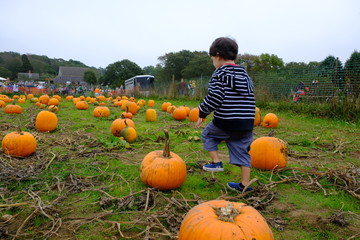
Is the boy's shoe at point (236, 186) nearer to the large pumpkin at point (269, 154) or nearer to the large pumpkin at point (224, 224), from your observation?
the large pumpkin at point (269, 154)

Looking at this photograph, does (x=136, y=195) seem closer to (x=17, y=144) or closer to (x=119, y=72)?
(x=17, y=144)

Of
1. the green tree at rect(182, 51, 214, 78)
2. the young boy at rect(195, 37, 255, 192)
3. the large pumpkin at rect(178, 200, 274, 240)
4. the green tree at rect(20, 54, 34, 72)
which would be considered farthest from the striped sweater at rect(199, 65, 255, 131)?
the green tree at rect(20, 54, 34, 72)

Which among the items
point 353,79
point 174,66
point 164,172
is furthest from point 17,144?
point 174,66

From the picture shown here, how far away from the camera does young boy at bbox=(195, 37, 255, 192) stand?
3.05 meters

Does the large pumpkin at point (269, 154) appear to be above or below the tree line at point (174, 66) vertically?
below

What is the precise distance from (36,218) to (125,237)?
0.92 meters

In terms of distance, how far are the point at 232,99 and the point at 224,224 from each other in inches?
68.9

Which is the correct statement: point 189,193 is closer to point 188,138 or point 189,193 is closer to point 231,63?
point 231,63

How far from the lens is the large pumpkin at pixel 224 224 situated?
5.14 feet

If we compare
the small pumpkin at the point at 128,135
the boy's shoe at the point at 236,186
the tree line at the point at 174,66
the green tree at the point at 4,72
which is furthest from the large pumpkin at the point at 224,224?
the green tree at the point at 4,72

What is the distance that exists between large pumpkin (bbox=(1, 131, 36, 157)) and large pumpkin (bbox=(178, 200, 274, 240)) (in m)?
3.39

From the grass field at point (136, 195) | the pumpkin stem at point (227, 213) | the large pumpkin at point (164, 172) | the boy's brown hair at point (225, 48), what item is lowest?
the grass field at point (136, 195)

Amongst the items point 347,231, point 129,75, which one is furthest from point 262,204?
point 129,75

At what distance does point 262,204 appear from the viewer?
8.84ft
